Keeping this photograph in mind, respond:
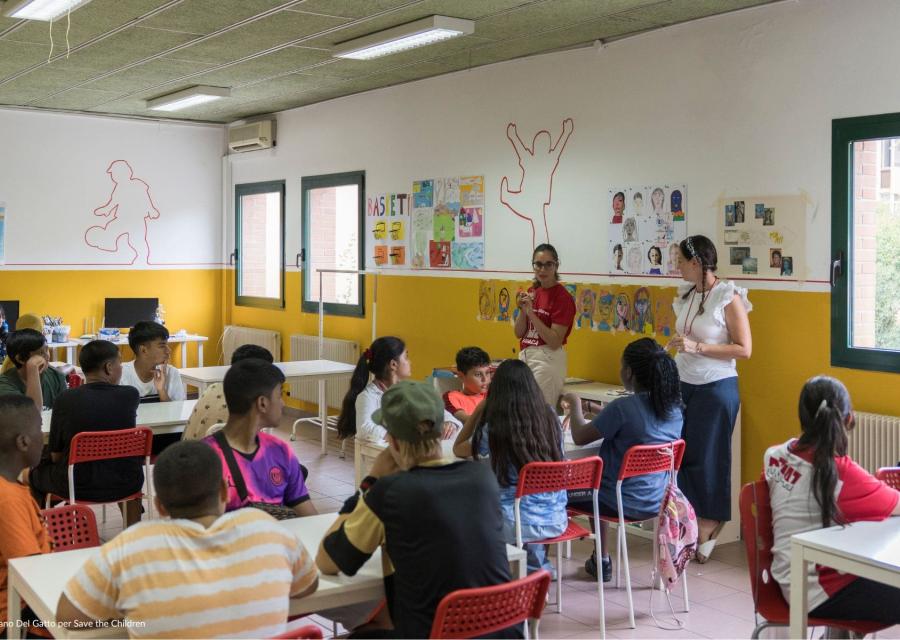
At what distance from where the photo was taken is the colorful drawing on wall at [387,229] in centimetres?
796

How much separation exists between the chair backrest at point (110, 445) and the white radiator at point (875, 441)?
339 cm

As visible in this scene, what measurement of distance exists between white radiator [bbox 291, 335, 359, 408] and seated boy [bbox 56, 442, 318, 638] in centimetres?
601

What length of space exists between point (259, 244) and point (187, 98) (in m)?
2.10

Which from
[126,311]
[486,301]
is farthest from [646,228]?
[126,311]

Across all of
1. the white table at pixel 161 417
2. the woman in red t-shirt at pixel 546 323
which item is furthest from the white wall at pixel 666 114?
the white table at pixel 161 417

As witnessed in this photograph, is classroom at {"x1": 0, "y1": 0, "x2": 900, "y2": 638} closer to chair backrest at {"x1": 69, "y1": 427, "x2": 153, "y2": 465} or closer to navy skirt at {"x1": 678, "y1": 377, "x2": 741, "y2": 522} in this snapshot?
navy skirt at {"x1": 678, "y1": 377, "x2": 741, "y2": 522}

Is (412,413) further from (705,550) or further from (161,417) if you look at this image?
(705,550)

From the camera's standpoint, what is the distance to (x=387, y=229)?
816 cm

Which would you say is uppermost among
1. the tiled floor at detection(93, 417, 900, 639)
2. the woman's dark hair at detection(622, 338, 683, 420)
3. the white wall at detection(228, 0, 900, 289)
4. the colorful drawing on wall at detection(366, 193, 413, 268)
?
the white wall at detection(228, 0, 900, 289)

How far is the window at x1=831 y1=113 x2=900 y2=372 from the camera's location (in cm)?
473

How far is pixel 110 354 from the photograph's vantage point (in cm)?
441

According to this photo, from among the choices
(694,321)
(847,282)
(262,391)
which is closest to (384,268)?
(694,321)

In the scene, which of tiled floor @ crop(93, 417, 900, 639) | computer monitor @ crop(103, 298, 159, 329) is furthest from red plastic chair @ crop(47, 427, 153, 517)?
computer monitor @ crop(103, 298, 159, 329)

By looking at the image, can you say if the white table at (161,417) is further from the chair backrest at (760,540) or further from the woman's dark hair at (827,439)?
the woman's dark hair at (827,439)
